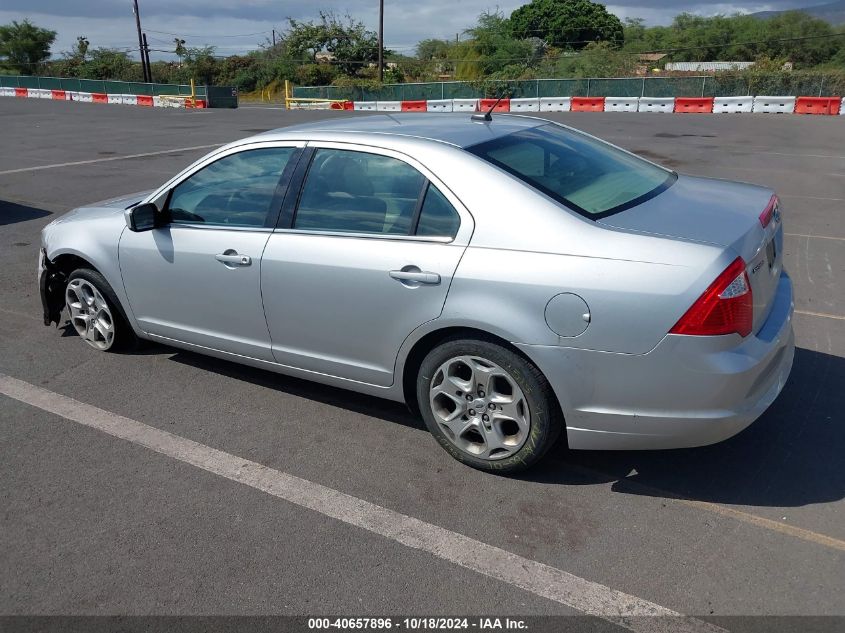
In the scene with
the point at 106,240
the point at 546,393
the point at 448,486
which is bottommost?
the point at 448,486

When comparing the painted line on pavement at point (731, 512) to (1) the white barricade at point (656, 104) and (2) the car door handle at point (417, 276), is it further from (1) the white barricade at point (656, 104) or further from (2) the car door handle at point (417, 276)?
(1) the white barricade at point (656, 104)

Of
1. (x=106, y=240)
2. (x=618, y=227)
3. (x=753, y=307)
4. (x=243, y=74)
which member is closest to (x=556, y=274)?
(x=618, y=227)

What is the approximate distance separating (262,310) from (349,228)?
2.36 ft

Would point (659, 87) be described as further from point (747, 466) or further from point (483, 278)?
point (483, 278)

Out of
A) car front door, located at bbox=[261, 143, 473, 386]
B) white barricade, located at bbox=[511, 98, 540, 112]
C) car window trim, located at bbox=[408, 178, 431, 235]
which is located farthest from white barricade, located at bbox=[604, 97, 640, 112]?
car window trim, located at bbox=[408, 178, 431, 235]

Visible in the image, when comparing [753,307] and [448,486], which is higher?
[753,307]

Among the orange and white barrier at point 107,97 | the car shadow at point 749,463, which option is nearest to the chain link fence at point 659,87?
the orange and white barrier at point 107,97

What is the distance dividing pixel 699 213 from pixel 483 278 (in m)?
1.09

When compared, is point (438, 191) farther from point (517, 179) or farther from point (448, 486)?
point (448, 486)

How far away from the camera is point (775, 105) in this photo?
27.0 m

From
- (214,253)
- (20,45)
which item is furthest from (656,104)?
(20,45)

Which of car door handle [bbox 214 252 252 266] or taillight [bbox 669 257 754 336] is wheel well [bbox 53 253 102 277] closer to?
car door handle [bbox 214 252 252 266]

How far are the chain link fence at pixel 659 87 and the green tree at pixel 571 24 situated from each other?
4489cm

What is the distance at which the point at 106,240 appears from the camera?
471 cm
